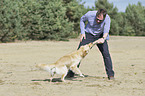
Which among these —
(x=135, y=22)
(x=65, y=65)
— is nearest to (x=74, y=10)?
(x=135, y=22)

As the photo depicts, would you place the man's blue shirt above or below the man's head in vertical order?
below

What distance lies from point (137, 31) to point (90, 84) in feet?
195

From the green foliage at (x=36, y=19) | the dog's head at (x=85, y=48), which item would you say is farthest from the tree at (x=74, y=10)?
the dog's head at (x=85, y=48)

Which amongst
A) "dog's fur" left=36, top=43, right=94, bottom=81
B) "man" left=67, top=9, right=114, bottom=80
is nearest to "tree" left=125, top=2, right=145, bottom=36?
"man" left=67, top=9, right=114, bottom=80

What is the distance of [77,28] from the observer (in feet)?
140

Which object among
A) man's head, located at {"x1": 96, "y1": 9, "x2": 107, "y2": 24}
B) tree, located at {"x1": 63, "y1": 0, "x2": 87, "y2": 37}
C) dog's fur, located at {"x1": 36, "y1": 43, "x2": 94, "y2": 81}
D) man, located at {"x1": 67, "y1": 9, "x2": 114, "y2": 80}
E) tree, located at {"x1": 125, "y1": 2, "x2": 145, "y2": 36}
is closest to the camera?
dog's fur, located at {"x1": 36, "y1": 43, "x2": 94, "y2": 81}

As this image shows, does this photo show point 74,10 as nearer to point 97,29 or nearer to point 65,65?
point 97,29

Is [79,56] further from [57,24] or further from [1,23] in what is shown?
[57,24]

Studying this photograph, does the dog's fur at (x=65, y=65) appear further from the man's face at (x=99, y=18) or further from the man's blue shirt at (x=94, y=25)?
the man's face at (x=99, y=18)

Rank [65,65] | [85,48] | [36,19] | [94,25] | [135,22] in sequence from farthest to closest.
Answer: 1. [135,22]
2. [36,19]
3. [94,25]
4. [85,48]
5. [65,65]

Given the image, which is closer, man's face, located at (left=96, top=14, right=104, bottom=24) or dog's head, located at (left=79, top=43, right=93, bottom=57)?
man's face, located at (left=96, top=14, right=104, bottom=24)

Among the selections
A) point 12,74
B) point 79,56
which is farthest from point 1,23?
point 79,56

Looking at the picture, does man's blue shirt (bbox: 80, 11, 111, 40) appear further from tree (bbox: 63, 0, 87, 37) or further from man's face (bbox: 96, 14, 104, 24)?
tree (bbox: 63, 0, 87, 37)

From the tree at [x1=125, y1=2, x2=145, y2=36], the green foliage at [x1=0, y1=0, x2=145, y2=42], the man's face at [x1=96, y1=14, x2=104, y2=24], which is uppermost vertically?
the man's face at [x1=96, y1=14, x2=104, y2=24]
